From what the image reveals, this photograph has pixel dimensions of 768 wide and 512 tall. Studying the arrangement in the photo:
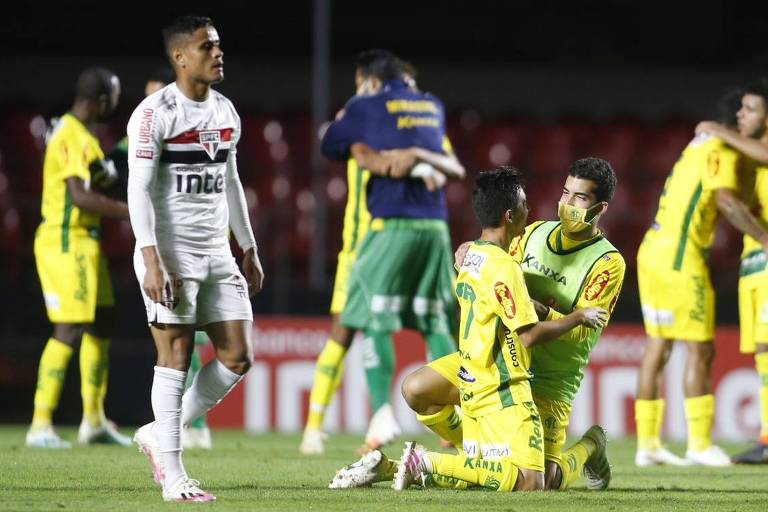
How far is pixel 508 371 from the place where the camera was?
5.50 metres

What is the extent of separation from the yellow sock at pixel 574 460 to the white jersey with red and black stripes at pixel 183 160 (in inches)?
66.5

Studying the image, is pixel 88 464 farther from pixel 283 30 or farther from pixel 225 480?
pixel 283 30

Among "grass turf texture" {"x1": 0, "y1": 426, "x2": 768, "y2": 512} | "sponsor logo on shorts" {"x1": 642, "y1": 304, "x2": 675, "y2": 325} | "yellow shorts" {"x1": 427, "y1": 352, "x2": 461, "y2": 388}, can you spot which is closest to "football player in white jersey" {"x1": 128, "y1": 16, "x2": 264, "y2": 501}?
"grass turf texture" {"x1": 0, "y1": 426, "x2": 768, "y2": 512}

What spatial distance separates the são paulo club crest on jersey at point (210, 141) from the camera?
5277 millimetres

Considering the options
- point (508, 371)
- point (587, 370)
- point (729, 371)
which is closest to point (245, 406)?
point (587, 370)

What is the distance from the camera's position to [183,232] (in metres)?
5.27

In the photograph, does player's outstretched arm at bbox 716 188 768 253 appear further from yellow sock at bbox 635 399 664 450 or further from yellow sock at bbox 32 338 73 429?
yellow sock at bbox 32 338 73 429

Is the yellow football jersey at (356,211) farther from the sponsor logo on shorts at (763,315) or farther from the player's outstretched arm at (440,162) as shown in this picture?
the sponsor logo on shorts at (763,315)

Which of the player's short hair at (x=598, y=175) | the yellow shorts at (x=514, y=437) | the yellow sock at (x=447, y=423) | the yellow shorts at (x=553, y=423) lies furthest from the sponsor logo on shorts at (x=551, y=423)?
the player's short hair at (x=598, y=175)

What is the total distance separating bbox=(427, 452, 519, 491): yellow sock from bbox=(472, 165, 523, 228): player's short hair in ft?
3.12

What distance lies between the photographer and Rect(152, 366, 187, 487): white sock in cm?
510

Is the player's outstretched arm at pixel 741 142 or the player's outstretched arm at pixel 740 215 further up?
the player's outstretched arm at pixel 741 142

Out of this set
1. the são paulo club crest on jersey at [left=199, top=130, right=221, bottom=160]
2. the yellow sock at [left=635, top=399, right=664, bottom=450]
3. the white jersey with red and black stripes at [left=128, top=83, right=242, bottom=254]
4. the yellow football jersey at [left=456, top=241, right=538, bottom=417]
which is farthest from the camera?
the yellow sock at [left=635, top=399, right=664, bottom=450]

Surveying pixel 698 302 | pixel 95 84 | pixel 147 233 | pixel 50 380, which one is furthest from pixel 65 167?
pixel 698 302
